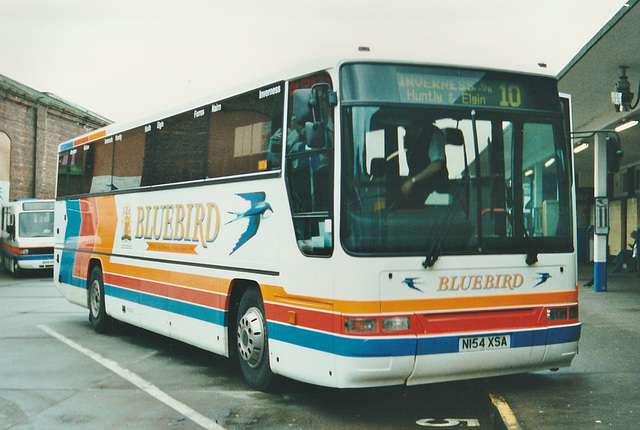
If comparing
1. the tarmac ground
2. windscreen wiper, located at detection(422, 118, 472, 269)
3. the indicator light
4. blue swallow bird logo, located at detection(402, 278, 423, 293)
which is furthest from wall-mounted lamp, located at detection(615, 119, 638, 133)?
the indicator light

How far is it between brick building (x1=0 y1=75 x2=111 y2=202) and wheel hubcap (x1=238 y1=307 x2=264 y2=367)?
30.0 metres

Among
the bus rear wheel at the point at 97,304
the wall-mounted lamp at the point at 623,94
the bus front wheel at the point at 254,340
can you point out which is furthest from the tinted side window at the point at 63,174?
the wall-mounted lamp at the point at 623,94

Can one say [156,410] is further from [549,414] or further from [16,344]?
[16,344]

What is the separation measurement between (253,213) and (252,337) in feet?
4.07

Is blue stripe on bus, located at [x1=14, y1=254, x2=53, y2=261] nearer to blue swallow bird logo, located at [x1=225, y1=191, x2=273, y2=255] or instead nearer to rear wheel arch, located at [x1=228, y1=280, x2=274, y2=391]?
rear wheel arch, located at [x1=228, y1=280, x2=274, y2=391]

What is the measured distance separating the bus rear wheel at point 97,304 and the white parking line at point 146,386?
67 cm

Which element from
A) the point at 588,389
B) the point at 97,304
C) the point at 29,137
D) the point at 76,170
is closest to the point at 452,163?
the point at 588,389

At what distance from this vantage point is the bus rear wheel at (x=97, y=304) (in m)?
12.7

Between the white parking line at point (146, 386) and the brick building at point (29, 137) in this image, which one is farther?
the brick building at point (29, 137)

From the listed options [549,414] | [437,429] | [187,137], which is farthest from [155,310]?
[549,414]

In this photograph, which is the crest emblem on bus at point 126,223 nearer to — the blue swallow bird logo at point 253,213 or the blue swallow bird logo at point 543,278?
the blue swallow bird logo at point 253,213

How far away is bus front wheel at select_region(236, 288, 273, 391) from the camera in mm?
7762

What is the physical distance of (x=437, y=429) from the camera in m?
6.41

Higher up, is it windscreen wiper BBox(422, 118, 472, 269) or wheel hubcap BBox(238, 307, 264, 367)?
windscreen wiper BBox(422, 118, 472, 269)
